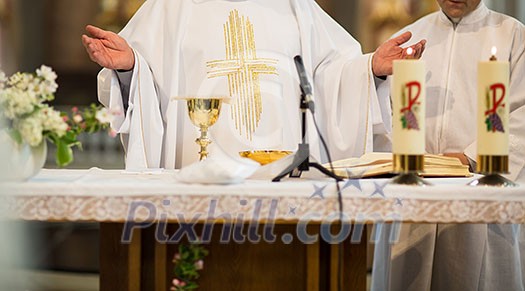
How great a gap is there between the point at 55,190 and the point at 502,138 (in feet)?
4.34

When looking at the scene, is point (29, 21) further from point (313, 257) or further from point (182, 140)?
point (313, 257)

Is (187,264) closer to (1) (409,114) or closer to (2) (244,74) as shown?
(1) (409,114)

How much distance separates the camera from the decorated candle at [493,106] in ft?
9.02

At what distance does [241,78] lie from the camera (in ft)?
13.4

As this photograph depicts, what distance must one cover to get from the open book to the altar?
0.15 m

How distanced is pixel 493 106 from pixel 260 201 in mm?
754

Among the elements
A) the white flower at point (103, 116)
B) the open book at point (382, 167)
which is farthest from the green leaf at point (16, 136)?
the open book at point (382, 167)

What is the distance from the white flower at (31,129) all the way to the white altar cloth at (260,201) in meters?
0.13

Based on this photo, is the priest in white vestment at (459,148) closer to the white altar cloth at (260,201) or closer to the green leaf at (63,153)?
the white altar cloth at (260,201)

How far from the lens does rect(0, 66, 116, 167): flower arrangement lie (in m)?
2.65

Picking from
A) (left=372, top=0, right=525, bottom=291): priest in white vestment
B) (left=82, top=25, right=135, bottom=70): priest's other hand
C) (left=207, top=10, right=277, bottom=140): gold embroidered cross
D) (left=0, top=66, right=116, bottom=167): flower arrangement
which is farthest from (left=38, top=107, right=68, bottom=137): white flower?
(left=372, top=0, right=525, bottom=291): priest in white vestment

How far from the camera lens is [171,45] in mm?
4105

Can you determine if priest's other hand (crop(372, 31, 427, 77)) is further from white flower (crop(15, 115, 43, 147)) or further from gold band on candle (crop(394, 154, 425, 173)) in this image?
white flower (crop(15, 115, 43, 147))

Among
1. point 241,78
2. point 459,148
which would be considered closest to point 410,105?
point 241,78
